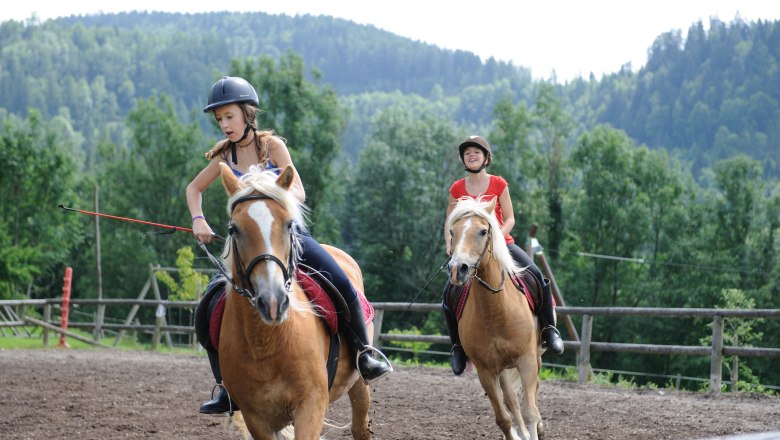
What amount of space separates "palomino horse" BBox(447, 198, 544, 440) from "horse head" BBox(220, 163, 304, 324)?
9.35 ft

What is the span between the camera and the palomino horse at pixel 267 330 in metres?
4.20

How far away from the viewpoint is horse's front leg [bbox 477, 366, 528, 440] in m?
7.07

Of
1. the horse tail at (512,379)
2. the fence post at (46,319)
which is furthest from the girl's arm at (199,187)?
the fence post at (46,319)

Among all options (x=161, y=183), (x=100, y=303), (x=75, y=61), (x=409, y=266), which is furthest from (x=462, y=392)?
(x=75, y=61)

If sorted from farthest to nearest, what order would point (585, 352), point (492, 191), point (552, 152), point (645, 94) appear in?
point (645, 94), point (552, 152), point (585, 352), point (492, 191)

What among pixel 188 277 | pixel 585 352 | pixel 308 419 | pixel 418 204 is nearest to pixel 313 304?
pixel 308 419

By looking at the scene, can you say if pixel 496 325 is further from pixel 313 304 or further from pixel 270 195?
pixel 270 195

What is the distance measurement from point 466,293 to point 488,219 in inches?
35.5

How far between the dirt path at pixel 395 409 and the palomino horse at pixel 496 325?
3.36 ft

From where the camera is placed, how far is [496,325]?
732 cm

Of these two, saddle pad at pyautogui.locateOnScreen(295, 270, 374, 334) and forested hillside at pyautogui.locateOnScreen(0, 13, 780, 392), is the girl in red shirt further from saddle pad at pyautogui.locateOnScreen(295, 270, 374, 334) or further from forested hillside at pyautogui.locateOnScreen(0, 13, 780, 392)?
forested hillside at pyautogui.locateOnScreen(0, 13, 780, 392)

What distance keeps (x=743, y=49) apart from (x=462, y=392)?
144481mm

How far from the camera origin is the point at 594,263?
48375 mm

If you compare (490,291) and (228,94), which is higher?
(228,94)
